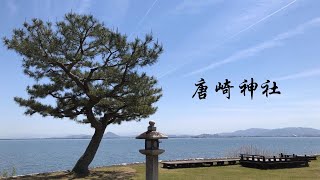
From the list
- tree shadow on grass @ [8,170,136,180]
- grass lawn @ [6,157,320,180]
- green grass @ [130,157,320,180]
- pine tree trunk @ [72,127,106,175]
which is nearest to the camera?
tree shadow on grass @ [8,170,136,180]

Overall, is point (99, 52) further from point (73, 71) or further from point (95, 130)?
point (95, 130)

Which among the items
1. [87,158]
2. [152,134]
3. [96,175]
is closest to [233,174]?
[96,175]

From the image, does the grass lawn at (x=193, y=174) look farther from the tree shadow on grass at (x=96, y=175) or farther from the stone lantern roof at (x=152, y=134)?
the stone lantern roof at (x=152, y=134)

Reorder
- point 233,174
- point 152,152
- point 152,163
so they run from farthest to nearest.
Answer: point 233,174
point 152,163
point 152,152

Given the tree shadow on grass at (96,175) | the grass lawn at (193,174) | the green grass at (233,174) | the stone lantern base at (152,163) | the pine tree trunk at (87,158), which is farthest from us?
the pine tree trunk at (87,158)

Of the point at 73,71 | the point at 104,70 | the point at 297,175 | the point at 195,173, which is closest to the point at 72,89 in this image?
the point at 73,71

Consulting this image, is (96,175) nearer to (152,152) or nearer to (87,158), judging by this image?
(87,158)

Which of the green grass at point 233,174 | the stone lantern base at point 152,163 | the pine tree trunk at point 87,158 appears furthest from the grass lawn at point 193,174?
the stone lantern base at point 152,163

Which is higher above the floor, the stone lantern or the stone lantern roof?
the stone lantern roof

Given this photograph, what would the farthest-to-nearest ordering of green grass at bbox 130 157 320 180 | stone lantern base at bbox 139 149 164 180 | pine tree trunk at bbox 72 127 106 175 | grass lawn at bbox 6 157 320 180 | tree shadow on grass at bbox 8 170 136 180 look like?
1. pine tree trunk at bbox 72 127 106 175
2. green grass at bbox 130 157 320 180
3. grass lawn at bbox 6 157 320 180
4. tree shadow on grass at bbox 8 170 136 180
5. stone lantern base at bbox 139 149 164 180

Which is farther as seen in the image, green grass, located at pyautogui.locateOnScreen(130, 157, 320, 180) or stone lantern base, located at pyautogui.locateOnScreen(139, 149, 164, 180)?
green grass, located at pyautogui.locateOnScreen(130, 157, 320, 180)

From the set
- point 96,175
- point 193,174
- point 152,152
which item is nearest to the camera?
point 152,152

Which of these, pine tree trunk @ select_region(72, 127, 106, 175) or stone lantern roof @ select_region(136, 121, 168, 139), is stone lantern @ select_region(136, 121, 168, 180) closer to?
stone lantern roof @ select_region(136, 121, 168, 139)

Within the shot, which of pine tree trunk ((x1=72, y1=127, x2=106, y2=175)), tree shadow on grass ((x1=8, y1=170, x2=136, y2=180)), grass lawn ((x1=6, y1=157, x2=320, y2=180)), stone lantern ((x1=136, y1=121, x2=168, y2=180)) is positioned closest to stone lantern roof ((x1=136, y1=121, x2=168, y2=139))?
stone lantern ((x1=136, y1=121, x2=168, y2=180))
